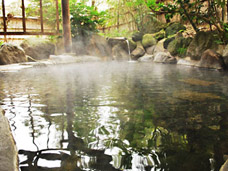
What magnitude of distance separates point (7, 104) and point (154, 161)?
222cm

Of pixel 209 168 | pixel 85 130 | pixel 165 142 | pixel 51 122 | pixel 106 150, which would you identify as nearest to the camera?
pixel 209 168

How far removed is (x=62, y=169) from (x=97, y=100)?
5.63 ft

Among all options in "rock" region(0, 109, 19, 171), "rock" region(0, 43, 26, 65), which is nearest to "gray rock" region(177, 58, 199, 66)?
"rock" region(0, 43, 26, 65)

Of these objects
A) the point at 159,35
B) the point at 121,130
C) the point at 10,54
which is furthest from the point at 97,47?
the point at 121,130

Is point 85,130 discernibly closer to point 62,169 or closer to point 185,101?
point 62,169

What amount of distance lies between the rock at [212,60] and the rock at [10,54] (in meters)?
7.05

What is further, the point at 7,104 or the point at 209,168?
the point at 7,104

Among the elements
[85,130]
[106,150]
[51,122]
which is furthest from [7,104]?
[106,150]

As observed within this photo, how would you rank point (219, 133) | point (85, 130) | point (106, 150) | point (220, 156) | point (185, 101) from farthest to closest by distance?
point (185, 101)
point (85, 130)
point (219, 133)
point (106, 150)
point (220, 156)

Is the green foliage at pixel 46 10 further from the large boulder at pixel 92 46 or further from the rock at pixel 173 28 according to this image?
the rock at pixel 173 28

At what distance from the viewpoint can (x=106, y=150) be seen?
1.55 metres

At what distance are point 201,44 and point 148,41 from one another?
516cm

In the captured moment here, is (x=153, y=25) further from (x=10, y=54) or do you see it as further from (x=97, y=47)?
(x=10, y=54)

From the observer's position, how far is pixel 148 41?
41.3 ft
